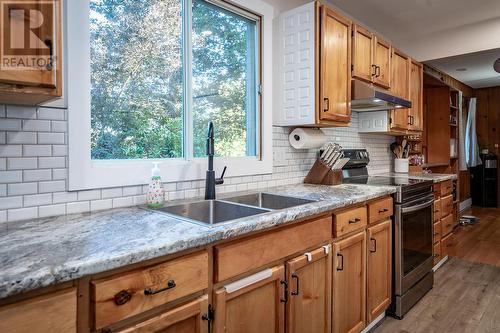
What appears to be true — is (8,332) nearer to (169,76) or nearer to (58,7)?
(58,7)

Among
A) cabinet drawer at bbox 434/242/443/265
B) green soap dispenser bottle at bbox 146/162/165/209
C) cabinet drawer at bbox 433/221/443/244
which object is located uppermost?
green soap dispenser bottle at bbox 146/162/165/209

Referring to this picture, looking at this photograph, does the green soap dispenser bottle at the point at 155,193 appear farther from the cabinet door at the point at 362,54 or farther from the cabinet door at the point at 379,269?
the cabinet door at the point at 362,54

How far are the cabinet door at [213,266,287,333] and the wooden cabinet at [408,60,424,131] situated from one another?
297cm

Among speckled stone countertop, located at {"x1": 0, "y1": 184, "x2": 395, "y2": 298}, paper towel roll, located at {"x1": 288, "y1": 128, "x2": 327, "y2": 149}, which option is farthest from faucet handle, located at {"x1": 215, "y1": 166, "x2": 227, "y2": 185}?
paper towel roll, located at {"x1": 288, "y1": 128, "x2": 327, "y2": 149}

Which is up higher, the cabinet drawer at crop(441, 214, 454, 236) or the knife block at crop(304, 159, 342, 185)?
the knife block at crop(304, 159, 342, 185)

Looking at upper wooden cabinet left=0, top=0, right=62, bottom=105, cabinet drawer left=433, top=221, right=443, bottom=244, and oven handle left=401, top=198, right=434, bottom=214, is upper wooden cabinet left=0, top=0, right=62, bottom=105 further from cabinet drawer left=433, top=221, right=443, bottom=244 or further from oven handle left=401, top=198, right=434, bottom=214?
cabinet drawer left=433, top=221, right=443, bottom=244

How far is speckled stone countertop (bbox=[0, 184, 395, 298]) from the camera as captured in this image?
762mm

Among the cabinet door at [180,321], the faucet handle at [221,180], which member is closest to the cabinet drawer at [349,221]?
the faucet handle at [221,180]

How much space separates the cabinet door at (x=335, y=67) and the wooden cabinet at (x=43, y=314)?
190cm

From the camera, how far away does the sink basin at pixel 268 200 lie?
1922 mm

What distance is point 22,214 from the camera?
1289 mm

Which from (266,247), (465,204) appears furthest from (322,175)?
(465,204)

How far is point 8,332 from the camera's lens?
28.0 inches

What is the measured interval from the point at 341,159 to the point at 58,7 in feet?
6.67
